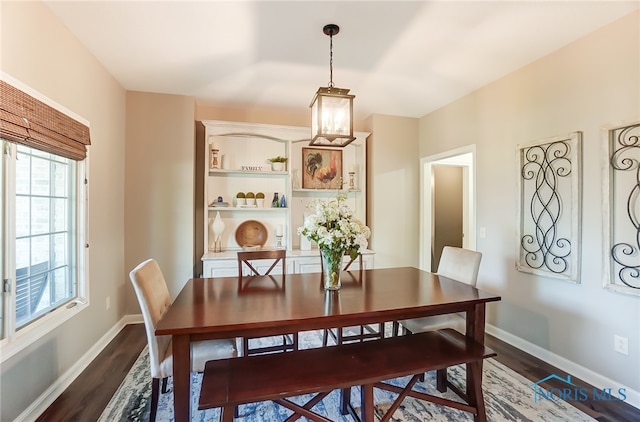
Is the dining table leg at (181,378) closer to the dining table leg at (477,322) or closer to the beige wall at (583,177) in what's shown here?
the dining table leg at (477,322)

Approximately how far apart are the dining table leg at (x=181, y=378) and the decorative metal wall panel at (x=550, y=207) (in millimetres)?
2832

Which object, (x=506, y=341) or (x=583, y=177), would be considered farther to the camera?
(x=506, y=341)

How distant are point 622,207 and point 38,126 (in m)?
3.86

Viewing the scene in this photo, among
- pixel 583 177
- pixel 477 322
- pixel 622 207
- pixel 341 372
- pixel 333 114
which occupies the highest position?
pixel 333 114

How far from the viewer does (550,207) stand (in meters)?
2.55

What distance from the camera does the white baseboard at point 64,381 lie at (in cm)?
182

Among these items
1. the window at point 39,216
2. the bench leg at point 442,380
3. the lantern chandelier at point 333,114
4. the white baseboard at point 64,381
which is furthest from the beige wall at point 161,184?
the bench leg at point 442,380

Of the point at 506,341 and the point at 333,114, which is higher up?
the point at 333,114

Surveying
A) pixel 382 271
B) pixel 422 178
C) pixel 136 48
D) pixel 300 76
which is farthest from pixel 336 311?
pixel 422 178

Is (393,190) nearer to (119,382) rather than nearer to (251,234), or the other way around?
(251,234)

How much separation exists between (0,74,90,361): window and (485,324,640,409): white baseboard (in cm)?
382

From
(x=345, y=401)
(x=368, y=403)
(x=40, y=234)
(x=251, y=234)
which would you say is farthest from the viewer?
(x=251, y=234)

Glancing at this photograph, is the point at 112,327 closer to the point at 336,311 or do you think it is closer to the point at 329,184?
the point at 336,311

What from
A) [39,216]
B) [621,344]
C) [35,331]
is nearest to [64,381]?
[35,331]
